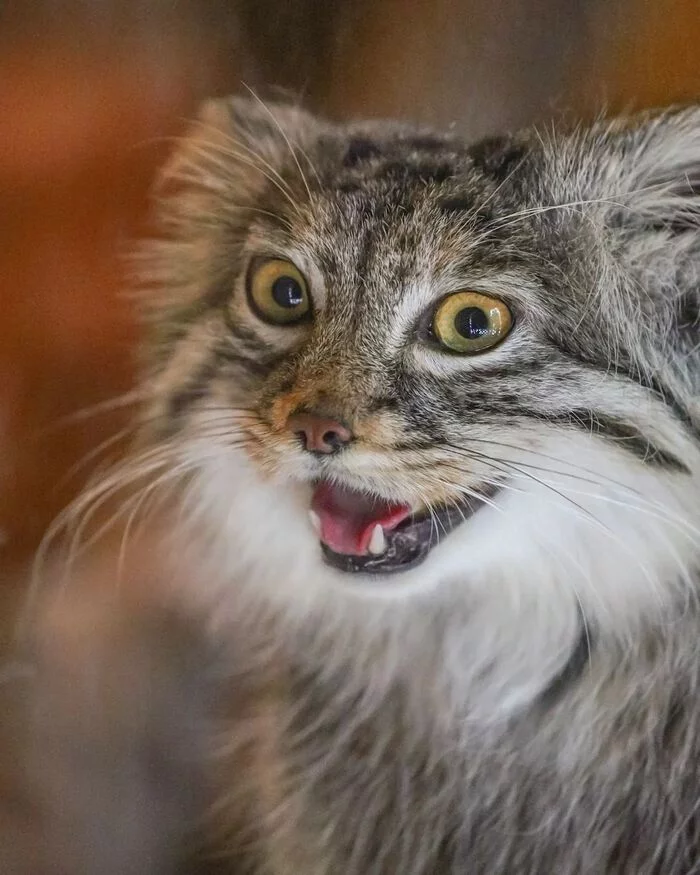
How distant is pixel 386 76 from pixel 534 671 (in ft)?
1.60

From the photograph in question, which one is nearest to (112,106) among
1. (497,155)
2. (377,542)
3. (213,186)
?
(213,186)

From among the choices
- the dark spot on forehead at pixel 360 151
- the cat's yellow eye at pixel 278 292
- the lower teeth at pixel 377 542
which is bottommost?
the lower teeth at pixel 377 542

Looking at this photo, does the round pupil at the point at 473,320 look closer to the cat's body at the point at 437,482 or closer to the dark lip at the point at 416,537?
the cat's body at the point at 437,482

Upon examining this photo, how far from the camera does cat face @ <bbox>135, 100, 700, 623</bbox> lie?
0.61 meters

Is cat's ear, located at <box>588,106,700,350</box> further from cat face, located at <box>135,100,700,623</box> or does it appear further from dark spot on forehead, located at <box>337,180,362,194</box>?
dark spot on forehead, located at <box>337,180,362,194</box>

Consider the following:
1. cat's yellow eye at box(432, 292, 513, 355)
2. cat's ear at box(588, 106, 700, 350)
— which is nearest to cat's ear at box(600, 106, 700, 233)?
cat's ear at box(588, 106, 700, 350)

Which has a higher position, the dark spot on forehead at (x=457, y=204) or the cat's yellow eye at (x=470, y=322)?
the dark spot on forehead at (x=457, y=204)

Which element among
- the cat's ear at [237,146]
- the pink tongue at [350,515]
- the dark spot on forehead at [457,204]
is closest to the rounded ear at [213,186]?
the cat's ear at [237,146]

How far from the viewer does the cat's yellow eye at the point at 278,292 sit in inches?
26.9

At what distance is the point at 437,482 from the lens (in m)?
0.62

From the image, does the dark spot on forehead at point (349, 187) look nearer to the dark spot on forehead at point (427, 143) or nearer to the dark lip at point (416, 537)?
the dark spot on forehead at point (427, 143)

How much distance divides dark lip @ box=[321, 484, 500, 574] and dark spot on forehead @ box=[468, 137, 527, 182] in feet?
0.77

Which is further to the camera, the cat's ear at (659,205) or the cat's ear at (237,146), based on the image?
the cat's ear at (237,146)

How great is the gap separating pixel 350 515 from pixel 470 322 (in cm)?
17
